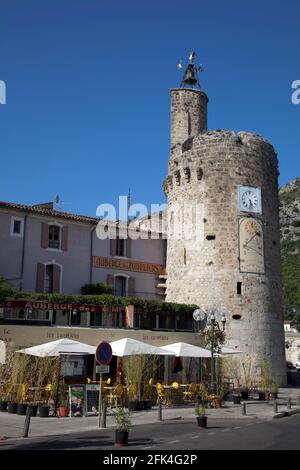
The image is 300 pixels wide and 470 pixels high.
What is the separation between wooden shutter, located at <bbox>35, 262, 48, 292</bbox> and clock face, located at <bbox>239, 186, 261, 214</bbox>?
1131cm

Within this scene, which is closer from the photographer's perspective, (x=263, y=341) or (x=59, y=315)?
(x=59, y=315)

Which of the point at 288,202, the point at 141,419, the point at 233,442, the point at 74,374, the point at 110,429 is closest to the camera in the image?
the point at 233,442

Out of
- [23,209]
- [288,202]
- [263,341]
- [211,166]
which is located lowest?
[263,341]

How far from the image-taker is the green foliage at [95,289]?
28625mm

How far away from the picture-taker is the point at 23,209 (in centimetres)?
2705

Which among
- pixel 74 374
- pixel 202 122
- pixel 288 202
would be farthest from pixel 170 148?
pixel 288 202

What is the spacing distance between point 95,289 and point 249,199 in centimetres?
994

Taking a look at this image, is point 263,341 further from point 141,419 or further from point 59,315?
point 141,419

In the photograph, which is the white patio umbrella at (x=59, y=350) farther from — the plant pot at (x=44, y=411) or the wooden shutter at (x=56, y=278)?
the wooden shutter at (x=56, y=278)

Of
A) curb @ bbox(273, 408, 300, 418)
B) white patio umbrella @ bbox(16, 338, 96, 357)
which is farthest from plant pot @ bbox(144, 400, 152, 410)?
curb @ bbox(273, 408, 300, 418)

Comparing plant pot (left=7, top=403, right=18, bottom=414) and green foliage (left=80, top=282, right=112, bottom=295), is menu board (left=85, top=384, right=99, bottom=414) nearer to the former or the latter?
plant pot (left=7, top=403, right=18, bottom=414)

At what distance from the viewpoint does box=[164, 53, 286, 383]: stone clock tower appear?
28.8 meters

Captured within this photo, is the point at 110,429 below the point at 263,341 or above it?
below
